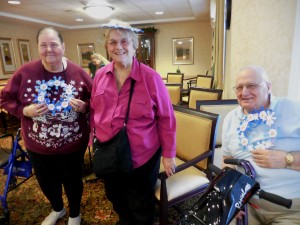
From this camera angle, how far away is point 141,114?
1.28 m

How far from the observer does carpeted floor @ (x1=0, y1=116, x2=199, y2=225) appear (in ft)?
6.32

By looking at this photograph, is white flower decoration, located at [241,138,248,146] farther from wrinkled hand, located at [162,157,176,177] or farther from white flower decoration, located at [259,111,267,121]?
wrinkled hand, located at [162,157,176,177]

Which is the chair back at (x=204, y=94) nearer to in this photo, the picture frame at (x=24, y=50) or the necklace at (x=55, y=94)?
the necklace at (x=55, y=94)

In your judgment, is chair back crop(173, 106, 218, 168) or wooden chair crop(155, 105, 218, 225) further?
chair back crop(173, 106, 218, 168)

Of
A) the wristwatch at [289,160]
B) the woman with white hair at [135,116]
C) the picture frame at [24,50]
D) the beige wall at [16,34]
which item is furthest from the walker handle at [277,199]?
the picture frame at [24,50]

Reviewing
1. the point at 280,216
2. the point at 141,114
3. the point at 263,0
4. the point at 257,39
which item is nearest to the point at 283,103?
the point at 280,216

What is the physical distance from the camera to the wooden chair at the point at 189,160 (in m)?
1.48

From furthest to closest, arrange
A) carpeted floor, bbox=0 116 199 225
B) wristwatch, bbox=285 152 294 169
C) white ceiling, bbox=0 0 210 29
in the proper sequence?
white ceiling, bbox=0 0 210 29 < carpeted floor, bbox=0 116 199 225 < wristwatch, bbox=285 152 294 169

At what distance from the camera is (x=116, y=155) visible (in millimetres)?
1272

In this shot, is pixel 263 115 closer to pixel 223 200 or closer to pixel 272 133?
pixel 272 133

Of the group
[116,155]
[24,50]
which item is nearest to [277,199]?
[116,155]

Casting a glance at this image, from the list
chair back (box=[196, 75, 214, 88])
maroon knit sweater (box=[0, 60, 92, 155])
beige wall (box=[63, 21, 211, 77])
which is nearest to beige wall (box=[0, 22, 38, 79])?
beige wall (box=[63, 21, 211, 77])

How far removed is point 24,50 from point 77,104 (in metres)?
7.03

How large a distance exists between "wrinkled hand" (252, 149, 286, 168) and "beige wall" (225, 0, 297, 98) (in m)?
1.04
